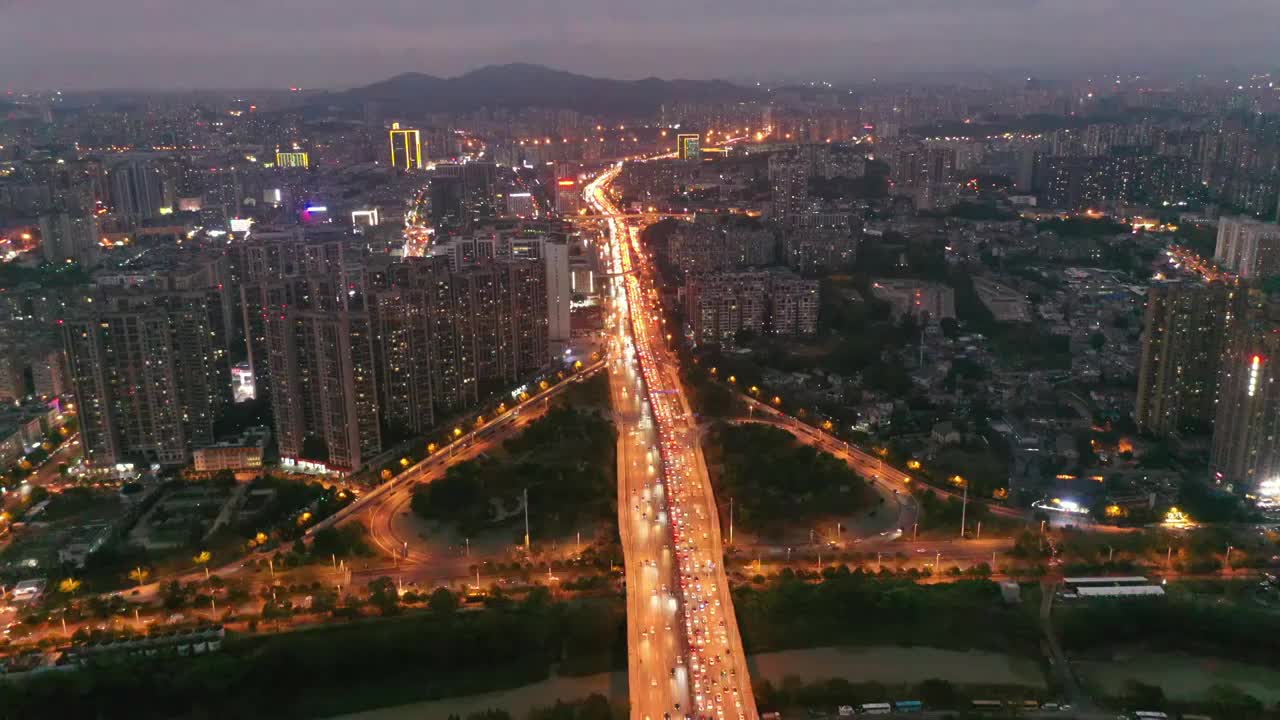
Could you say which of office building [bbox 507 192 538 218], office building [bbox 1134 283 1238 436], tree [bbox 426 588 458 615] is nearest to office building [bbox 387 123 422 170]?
office building [bbox 507 192 538 218]

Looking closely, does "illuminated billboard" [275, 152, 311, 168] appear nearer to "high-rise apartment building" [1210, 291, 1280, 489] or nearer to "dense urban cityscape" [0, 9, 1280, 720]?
"dense urban cityscape" [0, 9, 1280, 720]

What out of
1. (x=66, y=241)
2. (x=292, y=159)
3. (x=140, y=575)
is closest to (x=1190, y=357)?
(x=140, y=575)

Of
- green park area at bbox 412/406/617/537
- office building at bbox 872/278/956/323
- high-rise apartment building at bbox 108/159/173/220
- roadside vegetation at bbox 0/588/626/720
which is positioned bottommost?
roadside vegetation at bbox 0/588/626/720

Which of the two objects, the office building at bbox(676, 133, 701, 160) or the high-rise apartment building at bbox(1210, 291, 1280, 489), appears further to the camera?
the office building at bbox(676, 133, 701, 160)

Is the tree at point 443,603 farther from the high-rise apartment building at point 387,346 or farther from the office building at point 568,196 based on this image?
the office building at point 568,196

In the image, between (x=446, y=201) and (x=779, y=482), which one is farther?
(x=446, y=201)

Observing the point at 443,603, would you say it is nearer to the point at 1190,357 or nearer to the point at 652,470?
the point at 652,470

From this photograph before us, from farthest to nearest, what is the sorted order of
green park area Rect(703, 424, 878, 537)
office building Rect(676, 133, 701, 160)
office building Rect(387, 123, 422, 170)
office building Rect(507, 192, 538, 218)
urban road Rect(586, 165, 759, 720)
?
office building Rect(676, 133, 701, 160) → office building Rect(387, 123, 422, 170) → office building Rect(507, 192, 538, 218) → green park area Rect(703, 424, 878, 537) → urban road Rect(586, 165, 759, 720)

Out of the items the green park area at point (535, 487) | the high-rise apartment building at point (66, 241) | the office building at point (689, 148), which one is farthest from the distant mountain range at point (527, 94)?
the green park area at point (535, 487)

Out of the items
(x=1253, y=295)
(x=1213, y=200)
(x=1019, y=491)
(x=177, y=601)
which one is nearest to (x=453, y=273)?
(x=177, y=601)
